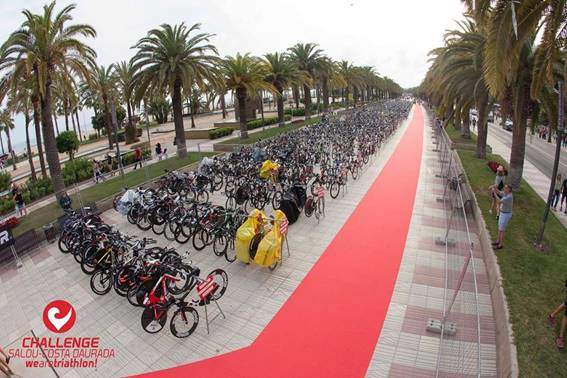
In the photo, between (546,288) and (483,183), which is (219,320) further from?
(483,183)

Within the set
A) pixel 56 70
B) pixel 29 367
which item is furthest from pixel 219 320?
pixel 56 70

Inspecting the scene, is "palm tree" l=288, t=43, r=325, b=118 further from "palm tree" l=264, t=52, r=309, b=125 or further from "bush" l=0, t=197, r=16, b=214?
"bush" l=0, t=197, r=16, b=214

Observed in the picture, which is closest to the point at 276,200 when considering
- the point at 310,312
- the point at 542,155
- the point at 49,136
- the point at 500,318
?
the point at 310,312

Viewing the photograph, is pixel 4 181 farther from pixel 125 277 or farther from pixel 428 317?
pixel 428 317

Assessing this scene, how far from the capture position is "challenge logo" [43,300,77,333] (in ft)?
20.9

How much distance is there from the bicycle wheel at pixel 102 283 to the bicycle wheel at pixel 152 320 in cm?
207

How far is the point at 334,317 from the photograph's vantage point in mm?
6758

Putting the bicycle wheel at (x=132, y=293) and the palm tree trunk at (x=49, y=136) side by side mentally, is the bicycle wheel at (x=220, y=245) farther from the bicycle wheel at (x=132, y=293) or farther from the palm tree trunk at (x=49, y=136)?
the palm tree trunk at (x=49, y=136)

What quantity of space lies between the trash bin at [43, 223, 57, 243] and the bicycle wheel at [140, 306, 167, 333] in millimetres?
6707

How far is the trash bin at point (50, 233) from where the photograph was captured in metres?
10.9

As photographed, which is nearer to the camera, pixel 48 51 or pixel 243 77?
pixel 48 51

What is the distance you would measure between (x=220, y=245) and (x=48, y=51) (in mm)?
11075

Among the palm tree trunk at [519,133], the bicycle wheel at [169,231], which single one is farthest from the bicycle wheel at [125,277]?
the palm tree trunk at [519,133]

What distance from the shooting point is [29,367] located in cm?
604
